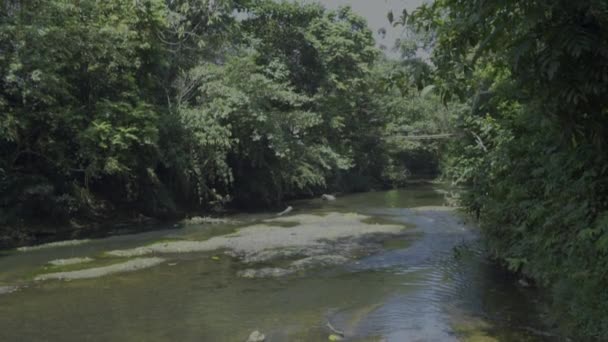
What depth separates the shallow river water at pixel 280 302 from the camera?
834 cm

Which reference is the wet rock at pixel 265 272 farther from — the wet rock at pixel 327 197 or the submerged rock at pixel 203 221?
the wet rock at pixel 327 197

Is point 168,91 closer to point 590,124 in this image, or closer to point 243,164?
point 243,164

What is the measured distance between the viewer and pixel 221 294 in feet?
35.4

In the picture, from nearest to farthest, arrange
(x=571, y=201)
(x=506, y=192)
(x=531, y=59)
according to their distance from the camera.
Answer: (x=531, y=59), (x=571, y=201), (x=506, y=192)

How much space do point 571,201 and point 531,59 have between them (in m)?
2.73

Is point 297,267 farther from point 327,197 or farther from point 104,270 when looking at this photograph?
point 327,197

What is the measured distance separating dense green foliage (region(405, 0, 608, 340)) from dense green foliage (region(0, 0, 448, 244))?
3.33 ft

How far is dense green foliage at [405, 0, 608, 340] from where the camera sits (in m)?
4.40

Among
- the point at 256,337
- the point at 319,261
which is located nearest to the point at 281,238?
the point at 319,261

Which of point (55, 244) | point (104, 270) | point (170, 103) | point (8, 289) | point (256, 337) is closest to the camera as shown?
point (256, 337)

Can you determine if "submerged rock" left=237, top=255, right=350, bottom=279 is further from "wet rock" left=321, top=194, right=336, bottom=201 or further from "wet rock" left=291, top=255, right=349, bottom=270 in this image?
"wet rock" left=321, top=194, right=336, bottom=201

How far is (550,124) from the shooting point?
5414mm

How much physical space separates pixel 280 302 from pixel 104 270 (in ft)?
16.4

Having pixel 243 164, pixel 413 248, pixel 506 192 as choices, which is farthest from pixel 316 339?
pixel 243 164
